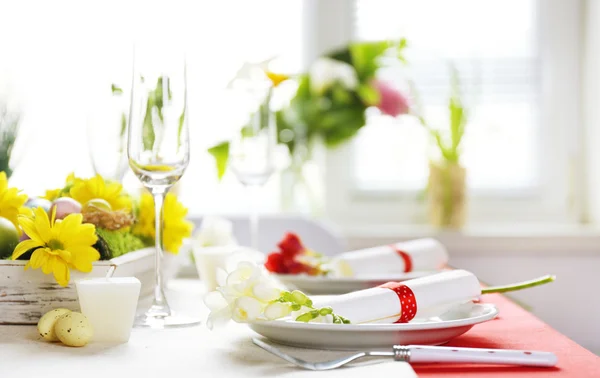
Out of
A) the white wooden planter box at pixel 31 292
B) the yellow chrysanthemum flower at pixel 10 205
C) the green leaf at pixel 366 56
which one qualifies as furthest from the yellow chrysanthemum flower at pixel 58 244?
the green leaf at pixel 366 56

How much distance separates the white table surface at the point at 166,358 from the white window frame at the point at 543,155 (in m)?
1.87

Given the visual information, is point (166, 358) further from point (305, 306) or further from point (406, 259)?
point (406, 259)

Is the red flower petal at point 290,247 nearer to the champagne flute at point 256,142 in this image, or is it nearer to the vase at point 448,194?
the champagne flute at point 256,142

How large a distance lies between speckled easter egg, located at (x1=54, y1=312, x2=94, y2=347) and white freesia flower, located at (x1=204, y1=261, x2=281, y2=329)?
120 mm

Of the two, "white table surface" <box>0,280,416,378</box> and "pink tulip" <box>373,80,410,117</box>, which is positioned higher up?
"pink tulip" <box>373,80,410,117</box>

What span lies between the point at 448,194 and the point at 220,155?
0.69m

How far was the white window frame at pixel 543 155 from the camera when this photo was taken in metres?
2.70

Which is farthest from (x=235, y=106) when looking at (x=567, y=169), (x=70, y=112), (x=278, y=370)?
(x=567, y=169)

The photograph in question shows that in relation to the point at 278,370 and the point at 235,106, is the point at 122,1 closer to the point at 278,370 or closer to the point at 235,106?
the point at 235,106

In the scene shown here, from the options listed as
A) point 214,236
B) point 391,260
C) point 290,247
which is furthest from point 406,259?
point 214,236

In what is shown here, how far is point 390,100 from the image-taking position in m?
2.54

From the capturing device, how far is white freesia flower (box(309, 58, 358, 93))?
8.21 ft

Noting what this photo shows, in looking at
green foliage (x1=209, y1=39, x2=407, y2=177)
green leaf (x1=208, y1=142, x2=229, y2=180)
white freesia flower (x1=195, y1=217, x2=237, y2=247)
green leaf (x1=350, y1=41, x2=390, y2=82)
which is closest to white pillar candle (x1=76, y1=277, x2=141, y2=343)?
white freesia flower (x1=195, y1=217, x2=237, y2=247)

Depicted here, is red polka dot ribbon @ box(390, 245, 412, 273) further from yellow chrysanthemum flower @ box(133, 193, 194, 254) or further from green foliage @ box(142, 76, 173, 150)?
green foliage @ box(142, 76, 173, 150)
